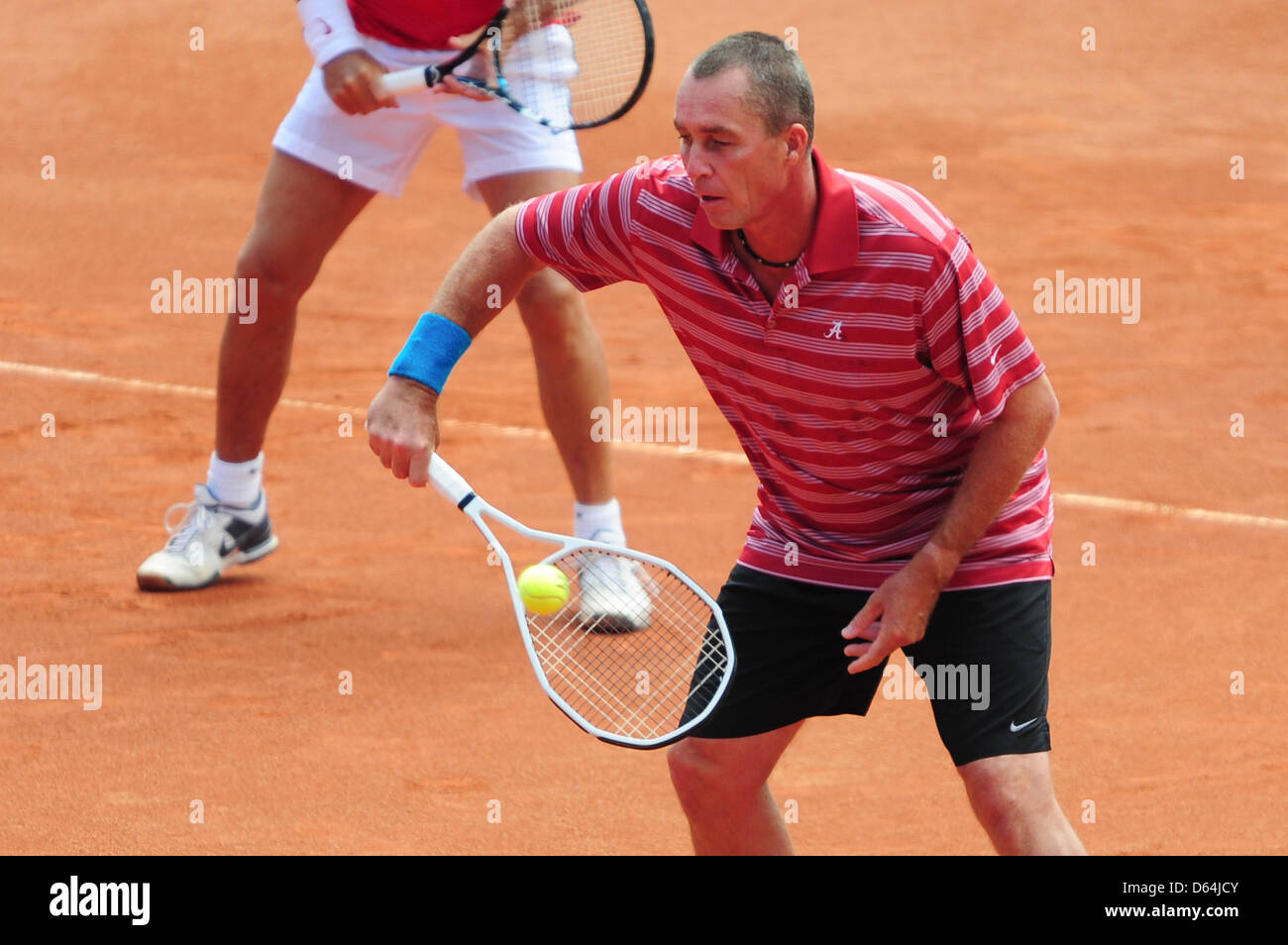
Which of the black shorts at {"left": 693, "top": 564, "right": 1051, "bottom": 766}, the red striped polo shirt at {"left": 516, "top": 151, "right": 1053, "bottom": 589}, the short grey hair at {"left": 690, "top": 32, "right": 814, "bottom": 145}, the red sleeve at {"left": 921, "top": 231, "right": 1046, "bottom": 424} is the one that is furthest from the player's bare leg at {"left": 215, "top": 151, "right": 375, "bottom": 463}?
the red sleeve at {"left": 921, "top": 231, "right": 1046, "bottom": 424}

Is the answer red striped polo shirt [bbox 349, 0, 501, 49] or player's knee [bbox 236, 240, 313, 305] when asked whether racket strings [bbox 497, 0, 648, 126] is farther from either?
player's knee [bbox 236, 240, 313, 305]

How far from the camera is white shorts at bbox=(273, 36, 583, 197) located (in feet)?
15.6


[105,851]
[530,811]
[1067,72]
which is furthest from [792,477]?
[1067,72]

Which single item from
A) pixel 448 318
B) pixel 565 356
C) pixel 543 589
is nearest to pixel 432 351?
pixel 448 318

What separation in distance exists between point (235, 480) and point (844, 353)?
9.14 ft

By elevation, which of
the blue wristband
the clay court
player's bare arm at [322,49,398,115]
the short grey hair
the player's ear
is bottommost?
the clay court

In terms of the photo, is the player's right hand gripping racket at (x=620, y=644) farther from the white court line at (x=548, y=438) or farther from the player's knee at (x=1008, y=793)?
the white court line at (x=548, y=438)

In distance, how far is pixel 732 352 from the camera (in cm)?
300

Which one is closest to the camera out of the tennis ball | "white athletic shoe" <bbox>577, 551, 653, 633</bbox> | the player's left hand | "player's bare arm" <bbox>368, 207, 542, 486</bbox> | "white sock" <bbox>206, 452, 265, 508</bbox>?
the player's left hand

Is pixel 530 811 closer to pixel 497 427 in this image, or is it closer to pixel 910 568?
pixel 910 568

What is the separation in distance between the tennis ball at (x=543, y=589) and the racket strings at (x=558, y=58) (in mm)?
1690

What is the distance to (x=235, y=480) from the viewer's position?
5219mm

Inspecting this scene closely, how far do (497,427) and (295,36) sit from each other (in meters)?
8.97

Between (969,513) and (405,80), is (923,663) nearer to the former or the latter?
(969,513)
